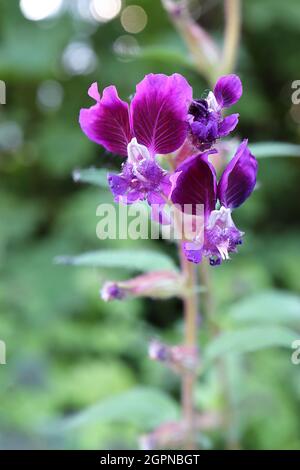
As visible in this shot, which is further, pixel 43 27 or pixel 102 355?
pixel 43 27

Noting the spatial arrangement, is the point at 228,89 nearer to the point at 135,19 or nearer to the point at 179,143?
the point at 179,143

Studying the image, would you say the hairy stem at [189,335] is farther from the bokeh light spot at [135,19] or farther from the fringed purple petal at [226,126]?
the bokeh light spot at [135,19]

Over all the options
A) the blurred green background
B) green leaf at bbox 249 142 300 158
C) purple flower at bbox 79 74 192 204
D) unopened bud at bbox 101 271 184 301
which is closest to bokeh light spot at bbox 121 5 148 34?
the blurred green background

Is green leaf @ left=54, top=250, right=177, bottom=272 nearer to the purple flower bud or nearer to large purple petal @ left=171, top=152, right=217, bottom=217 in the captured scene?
the purple flower bud

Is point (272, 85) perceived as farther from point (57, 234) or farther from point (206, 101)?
point (206, 101)

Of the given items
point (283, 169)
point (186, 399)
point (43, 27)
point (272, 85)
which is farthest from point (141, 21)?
point (186, 399)
